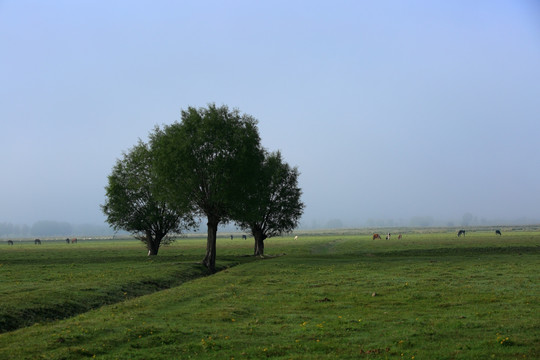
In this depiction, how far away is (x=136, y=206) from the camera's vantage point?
3135 inches

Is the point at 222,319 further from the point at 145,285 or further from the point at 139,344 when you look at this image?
the point at 145,285

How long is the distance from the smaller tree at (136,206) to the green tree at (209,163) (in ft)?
57.1

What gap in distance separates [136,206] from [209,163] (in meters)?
25.4

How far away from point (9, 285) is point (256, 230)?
157 feet

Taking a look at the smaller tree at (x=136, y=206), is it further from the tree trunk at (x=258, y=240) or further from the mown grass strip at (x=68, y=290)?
the mown grass strip at (x=68, y=290)

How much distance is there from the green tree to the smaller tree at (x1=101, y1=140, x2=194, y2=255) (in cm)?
1741

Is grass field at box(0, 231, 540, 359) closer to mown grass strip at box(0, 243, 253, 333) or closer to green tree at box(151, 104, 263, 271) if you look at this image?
mown grass strip at box(0, 243, 253, 333)

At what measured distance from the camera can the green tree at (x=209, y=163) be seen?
193ft

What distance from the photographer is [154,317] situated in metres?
25.6

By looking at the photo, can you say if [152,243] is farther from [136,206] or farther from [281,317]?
[281,317]

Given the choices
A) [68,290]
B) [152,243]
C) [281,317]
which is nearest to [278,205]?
[152,243]

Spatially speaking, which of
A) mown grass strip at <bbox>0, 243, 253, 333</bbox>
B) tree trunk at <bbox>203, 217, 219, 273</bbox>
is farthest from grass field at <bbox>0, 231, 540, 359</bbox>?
tree trunk at <bbox>203, 217, 219, 273</bbox>

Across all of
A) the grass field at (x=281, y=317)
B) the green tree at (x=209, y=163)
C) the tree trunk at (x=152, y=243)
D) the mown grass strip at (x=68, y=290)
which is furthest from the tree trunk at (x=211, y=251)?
the tree trunk at (x=152, y=243)

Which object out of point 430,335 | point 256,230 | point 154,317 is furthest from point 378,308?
point 256,230
